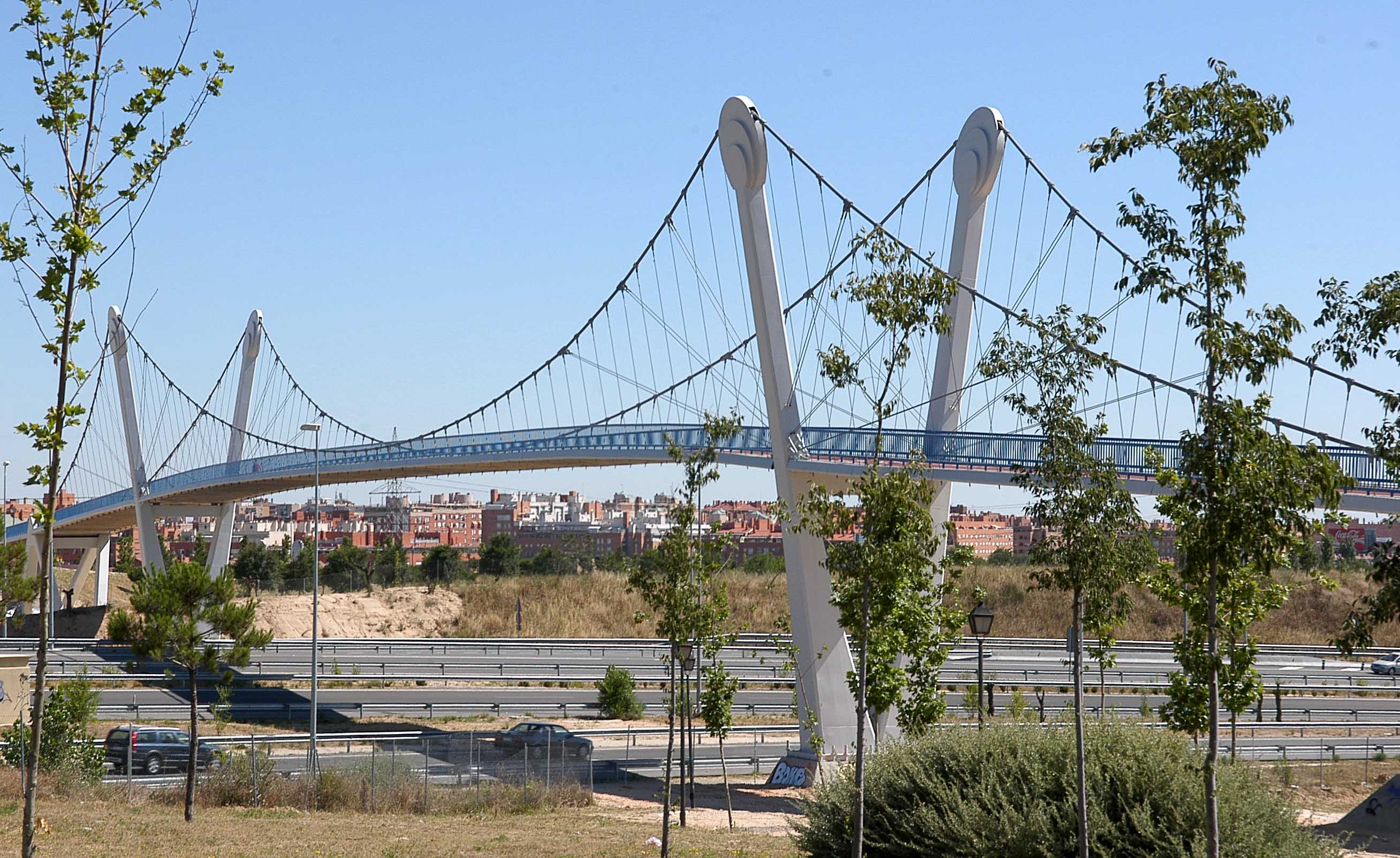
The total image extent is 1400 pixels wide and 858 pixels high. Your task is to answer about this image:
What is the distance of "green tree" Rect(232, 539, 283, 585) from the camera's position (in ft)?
280

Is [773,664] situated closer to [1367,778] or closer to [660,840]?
[1367,778]

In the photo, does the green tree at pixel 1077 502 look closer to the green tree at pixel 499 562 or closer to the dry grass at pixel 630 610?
the dry grass at pixel 630 610

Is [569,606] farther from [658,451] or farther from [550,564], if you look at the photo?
[658,451]

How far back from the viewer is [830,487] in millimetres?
26891

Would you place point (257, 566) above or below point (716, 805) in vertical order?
above

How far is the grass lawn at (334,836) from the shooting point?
49.6 feet

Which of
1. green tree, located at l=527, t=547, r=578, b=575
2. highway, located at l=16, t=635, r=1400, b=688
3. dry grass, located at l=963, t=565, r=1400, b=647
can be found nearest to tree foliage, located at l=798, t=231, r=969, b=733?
highway, located at l=16, t=635, r=1400, b=688

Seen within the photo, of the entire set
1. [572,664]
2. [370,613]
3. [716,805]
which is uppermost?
[370,613]

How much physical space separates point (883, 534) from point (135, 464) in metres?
59.6

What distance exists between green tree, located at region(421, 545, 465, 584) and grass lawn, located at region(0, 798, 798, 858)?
56.7 m

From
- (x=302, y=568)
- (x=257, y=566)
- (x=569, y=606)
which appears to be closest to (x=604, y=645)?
(x=569, y=606)

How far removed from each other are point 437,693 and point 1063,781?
3164cm

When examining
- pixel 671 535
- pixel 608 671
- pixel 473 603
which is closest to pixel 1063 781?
pixel 671 535

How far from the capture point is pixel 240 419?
6869 cm
